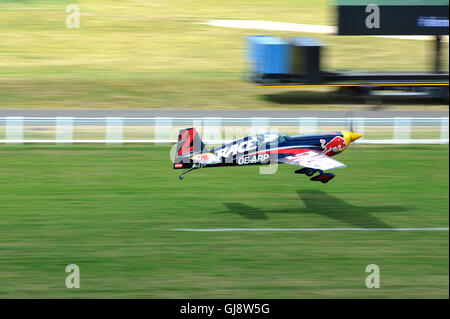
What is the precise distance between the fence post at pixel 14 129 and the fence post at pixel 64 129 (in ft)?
4.85

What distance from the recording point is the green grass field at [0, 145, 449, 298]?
436 inches

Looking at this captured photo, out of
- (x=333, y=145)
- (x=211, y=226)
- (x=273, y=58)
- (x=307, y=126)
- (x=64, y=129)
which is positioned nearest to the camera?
(x=333, y=145)

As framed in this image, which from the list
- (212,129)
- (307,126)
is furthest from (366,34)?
(212,129)

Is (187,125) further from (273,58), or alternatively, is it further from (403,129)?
(403,129)

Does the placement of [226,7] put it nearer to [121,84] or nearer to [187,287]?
[121,84]

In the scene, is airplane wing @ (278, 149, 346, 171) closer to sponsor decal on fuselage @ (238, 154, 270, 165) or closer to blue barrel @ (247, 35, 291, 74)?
sponsor decal on fuselage @ (238, 154, 270, 165)

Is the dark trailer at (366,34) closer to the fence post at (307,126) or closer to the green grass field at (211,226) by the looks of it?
the fence post at (307,126)

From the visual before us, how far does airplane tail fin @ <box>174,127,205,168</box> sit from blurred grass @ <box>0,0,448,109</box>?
1907cm

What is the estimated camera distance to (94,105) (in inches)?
1164

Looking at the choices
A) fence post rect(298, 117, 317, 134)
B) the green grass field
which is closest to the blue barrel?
fence post rect(298, 117, 317, 134)

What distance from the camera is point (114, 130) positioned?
23.3 metres

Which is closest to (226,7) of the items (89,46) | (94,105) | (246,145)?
(89,46)

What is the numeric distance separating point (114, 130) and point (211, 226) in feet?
35.2

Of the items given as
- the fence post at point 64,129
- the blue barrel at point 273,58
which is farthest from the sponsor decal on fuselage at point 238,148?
the blue barrel at point 273,58
